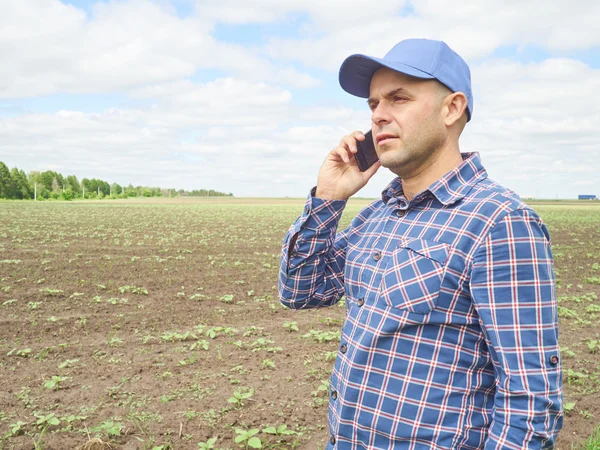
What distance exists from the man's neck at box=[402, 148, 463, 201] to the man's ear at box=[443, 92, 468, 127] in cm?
12

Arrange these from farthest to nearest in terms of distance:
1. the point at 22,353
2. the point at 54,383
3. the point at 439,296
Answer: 1. the point at 22,353
2. the point at 54,383
3. the point at 439,296

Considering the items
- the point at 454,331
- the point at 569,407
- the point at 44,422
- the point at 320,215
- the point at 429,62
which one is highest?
the point at 429,62

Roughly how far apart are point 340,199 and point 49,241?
18115 millimetres

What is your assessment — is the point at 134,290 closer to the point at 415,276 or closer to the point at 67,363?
the point at 67,363

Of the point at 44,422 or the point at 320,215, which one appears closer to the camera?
the point at 320,215

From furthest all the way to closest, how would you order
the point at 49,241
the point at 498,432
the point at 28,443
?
the point at 49,241 < the point at 28,443 < the point at 498,432

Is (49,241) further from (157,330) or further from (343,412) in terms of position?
(343,412)

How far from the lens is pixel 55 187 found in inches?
5049

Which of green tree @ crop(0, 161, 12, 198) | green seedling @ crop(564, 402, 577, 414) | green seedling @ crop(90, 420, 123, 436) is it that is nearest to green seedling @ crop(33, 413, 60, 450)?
green seedling @ crop(90, 420, 123, 436)

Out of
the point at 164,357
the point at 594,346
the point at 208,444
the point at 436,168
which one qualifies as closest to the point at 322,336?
the point at 164,357

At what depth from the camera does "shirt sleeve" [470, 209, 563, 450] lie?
143 cm

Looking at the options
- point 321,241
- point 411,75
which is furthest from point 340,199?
point 411,75

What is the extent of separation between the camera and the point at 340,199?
86.1 inches

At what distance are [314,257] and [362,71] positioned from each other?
2.75ft
